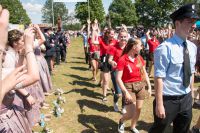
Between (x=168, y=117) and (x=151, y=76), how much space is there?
8223 mm

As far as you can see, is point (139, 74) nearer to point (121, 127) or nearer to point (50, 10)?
point (121, 127)

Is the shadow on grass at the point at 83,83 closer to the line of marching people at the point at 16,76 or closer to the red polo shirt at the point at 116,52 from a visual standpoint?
the red polo shirt at the point at 116,52

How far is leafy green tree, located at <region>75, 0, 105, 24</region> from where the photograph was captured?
205 ft

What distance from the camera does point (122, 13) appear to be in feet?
303

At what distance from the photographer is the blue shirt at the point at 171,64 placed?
3680 millimetres

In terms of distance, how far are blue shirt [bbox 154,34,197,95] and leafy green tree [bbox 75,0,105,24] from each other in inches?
2302

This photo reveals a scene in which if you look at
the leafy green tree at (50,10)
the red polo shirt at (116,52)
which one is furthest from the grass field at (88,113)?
the leafy green tree at (50,10)

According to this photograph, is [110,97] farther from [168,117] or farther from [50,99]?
[168,117]

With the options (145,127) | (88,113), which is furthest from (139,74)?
(88,113)

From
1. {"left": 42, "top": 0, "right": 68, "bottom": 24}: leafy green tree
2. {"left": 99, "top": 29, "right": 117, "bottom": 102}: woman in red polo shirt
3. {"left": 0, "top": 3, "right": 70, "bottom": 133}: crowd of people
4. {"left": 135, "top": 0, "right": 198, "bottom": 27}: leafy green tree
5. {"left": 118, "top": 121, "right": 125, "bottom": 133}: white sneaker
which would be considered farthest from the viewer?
{"left": 42, "top": 0, "right": 68, "bottom": 24}: leafy green tree

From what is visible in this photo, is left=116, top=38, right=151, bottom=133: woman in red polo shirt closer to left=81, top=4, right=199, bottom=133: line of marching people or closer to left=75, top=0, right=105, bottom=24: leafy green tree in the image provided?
left=81, top=4, right=199, bottom=133: line of marching people

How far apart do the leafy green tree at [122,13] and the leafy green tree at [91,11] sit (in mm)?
19822

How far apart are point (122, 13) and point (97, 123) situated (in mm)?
88009

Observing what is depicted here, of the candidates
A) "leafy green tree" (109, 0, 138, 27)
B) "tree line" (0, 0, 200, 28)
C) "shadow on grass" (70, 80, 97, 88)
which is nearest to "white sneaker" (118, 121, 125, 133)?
"shadow on grass" (70, 80, 97, 88)
